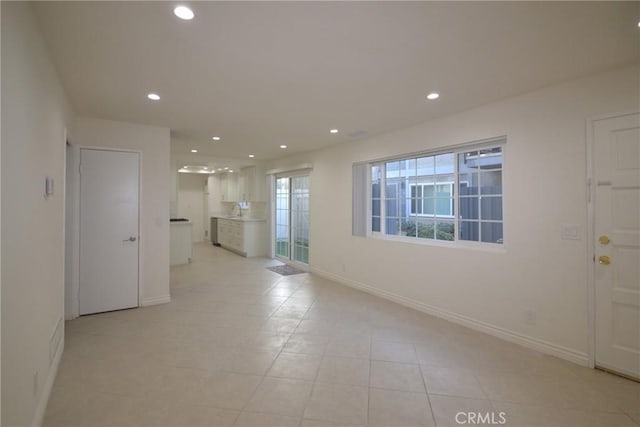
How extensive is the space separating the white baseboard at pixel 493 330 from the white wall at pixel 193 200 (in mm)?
7708

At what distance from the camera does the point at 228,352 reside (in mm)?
2789

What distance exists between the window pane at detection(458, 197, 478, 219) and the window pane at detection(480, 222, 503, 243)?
0.53 ft

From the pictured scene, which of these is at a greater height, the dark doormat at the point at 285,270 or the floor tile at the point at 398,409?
the dark doormat at the point at 285,270

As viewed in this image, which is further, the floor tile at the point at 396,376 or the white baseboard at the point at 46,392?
the floor tile at the point at 396,376

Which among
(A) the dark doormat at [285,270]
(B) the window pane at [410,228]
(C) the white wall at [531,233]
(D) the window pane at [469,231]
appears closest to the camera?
(C) the white wall at [531,233]

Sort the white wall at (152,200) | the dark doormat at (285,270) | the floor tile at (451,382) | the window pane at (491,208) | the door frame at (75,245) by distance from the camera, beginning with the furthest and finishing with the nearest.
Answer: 1. the dark doormat at (285,270)
2. the white wall at (152,200)
3. the door frame at (75,245)
4. the window pane at (491,208)
5. the floor tile at (451,382)

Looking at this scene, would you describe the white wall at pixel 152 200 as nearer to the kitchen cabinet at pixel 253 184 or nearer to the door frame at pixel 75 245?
the door frame at pixel 75 245

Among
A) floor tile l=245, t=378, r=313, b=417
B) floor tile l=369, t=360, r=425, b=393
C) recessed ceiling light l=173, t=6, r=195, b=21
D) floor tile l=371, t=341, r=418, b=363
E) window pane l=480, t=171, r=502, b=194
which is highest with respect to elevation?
recessed ceiling light l=173, t=6, r=195, b=21

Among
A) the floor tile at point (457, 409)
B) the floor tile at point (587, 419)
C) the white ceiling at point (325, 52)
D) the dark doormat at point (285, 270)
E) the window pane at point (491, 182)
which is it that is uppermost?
the white ceiling at point (325, 52)

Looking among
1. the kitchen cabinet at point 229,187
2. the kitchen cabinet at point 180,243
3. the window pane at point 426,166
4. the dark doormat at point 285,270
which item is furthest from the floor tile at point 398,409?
the kitchen cabinet at point 229,187

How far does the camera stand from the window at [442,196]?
11.1 feet

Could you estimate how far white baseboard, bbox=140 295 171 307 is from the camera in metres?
4.06

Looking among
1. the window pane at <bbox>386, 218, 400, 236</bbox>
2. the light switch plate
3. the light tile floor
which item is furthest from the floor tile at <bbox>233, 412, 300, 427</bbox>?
the window pane at <bbox>386, 218, 400, 236</bbox>

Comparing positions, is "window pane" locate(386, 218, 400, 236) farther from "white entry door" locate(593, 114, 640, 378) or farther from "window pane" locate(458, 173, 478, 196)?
"white entry door" locate(593, 114, 640, 378)
